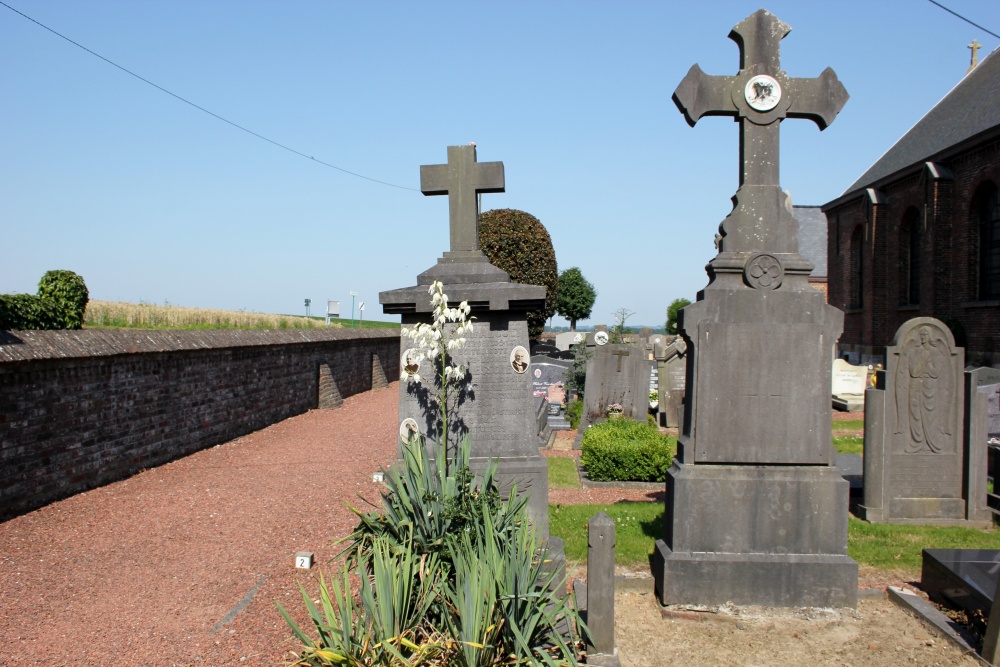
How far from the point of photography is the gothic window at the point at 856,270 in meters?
29.9

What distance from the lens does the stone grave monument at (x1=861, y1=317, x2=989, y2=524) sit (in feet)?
25.1

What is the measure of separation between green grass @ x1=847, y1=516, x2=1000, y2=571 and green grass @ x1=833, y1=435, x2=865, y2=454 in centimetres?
424

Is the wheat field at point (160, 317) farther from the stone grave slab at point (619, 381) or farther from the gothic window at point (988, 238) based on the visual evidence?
the gothic window at point (988, 238)

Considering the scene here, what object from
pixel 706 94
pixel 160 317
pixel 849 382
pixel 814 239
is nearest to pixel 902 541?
pixel 706 94

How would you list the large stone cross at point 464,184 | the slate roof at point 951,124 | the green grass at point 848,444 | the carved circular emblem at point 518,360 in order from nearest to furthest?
the carved circular emblem at point 518,360 < the large stone cross at point 464,184 < the green grass at point 848,444 < the slate roof at point 951,124

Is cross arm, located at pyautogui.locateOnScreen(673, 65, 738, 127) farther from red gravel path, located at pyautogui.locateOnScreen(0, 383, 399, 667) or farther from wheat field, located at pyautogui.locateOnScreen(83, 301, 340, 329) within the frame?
wheat field, located at pyautogui.locateOnScreen(83, 301, 340, 329)

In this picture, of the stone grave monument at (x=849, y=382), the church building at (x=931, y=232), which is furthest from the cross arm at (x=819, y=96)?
the church building at (x=931, y=232)

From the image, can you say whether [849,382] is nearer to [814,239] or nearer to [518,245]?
[518,245]

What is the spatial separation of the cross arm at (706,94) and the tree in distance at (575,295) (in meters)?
56.2

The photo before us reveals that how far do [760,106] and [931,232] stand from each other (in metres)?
21.3

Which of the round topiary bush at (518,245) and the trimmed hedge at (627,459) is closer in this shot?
the trimmed hedge at (627,459)

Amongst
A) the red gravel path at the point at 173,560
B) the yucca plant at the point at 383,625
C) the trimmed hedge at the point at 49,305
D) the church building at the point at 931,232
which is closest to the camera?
the yucca plant at the point at 383,625

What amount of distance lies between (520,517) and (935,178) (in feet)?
74.9

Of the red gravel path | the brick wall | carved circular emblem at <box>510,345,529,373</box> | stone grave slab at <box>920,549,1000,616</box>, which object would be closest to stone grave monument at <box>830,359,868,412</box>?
the red gravel path
